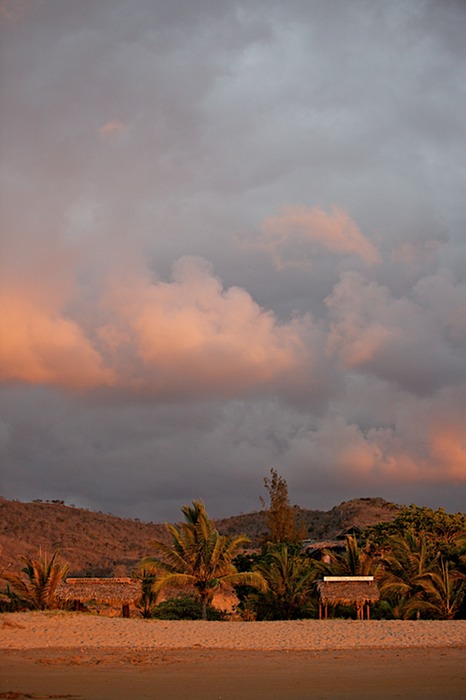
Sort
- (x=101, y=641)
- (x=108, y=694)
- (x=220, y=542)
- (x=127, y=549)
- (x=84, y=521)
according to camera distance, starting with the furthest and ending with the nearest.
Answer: (x=84, y=521)
(x=127, y=549)
(x=220, y=542)
(x=101, y=641)
(x=108, y=694)

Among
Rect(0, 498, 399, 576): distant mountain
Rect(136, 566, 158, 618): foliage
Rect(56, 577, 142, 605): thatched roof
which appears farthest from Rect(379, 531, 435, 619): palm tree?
Rect(0, 498, 399, 576): distant mountain

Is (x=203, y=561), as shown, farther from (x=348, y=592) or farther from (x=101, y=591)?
(x=348, y=592)

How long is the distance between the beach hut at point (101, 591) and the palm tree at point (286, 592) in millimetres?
4872

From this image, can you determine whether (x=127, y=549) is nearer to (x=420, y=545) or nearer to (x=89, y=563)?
(x=89, y=563)

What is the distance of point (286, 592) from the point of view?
3019 cm

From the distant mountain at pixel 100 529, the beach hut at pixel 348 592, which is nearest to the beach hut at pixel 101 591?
the beach hut at pixel 348 592

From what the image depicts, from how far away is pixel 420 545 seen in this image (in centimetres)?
3262

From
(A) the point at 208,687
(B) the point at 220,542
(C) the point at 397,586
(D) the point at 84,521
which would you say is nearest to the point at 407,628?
(C) the point at 397,586

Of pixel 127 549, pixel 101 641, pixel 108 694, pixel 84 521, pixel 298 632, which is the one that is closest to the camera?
pixel 108 694

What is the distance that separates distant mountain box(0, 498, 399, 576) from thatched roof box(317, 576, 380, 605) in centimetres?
2608

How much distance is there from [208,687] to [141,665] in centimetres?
320

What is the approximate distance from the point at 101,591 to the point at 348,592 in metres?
8.66

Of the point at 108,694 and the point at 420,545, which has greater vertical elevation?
Answer: the point at 420,545

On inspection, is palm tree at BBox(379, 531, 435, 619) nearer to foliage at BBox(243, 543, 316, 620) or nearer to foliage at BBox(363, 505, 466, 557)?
foliage at BBox(243, 543, 316, 620)
